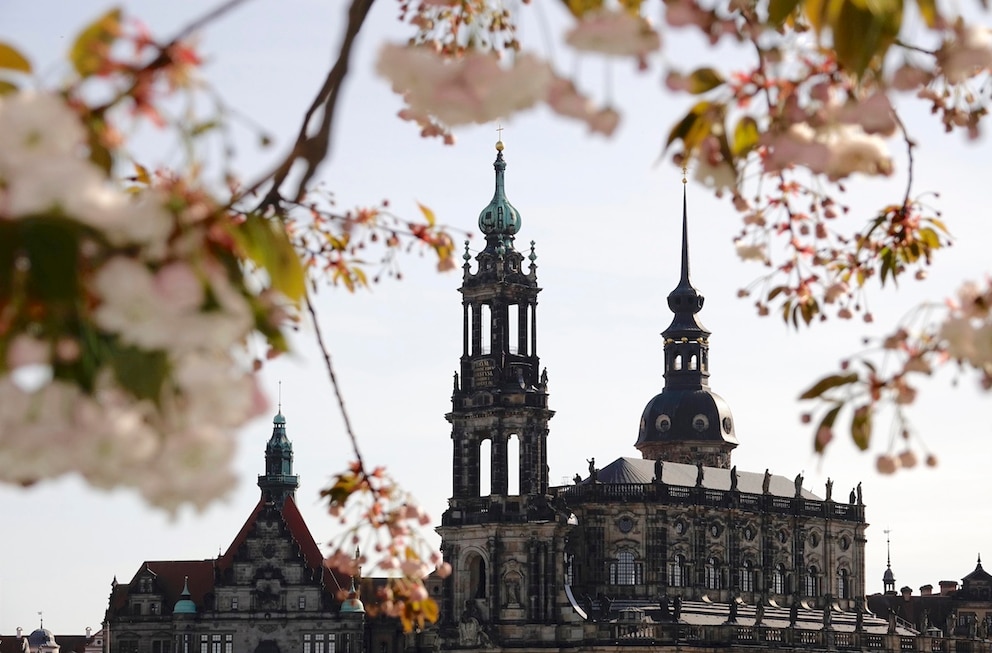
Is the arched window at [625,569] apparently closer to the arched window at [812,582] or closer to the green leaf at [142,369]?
the arched window at [812,582]

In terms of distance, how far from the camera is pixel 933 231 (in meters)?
9.48

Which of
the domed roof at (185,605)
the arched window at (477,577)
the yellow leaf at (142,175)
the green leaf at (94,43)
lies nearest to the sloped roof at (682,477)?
the arched window at (477,577)

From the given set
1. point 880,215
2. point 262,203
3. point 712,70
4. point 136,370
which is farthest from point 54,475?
point 880,215

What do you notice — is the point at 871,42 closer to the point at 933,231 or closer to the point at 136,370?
the point at 136,370

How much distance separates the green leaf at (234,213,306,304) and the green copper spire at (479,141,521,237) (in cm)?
8177

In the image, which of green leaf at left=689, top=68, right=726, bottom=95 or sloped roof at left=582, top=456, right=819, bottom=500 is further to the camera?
sloped roof at left=582, top=456, right=819, bottom=500

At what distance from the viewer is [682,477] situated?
91625 millimetres

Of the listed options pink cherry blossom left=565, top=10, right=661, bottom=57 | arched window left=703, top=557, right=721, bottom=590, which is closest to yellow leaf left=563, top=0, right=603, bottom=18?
pink cherry blossom left=565, top=10, right=661, bottom=57

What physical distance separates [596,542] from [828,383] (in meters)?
80.4

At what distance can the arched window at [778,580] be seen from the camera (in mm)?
92438

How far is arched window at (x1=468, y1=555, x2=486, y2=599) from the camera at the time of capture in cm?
8431

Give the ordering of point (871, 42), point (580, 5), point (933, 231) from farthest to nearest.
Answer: point (933, 231) → point (580, 5) → point (871, 42)

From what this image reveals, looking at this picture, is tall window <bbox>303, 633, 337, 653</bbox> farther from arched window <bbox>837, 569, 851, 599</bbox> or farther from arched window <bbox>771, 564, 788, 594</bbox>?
arched window <bbox>837, 569, 851, 599</bbox>

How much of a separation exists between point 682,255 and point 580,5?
97706 millimetres
